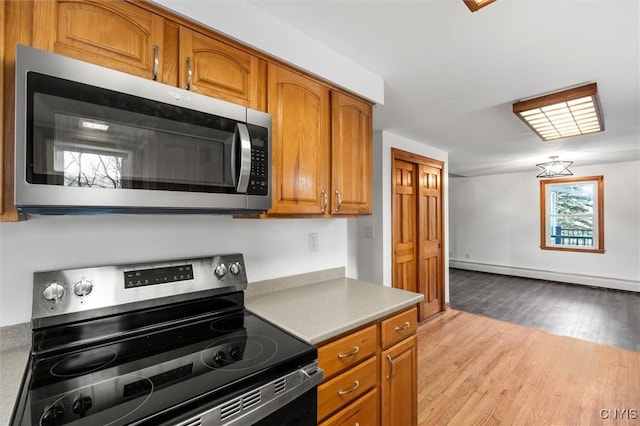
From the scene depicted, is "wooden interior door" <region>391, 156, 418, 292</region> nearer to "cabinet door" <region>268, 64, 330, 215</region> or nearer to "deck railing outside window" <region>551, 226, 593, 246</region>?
"cabinet door" <region>268, 64, 330, 215</region>

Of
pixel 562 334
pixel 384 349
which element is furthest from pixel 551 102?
pixel 562 334

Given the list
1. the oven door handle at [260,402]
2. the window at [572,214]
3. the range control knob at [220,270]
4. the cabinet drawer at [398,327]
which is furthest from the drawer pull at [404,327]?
the window at [572,214]

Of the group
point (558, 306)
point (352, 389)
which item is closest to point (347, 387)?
point (352, 389)

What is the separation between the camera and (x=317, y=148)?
5.34ft

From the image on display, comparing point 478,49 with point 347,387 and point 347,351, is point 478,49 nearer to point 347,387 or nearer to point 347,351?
point 347,351

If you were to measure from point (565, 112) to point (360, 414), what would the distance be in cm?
278

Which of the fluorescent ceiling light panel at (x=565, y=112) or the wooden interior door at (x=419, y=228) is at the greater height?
the fluorescent ceiling light panel at (x=565, y=112)

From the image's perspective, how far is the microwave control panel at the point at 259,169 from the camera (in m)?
1.25

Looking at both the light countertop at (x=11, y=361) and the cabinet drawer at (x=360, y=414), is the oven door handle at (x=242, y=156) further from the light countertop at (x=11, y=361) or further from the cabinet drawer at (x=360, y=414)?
the cabinet drawer at (x=360, y=414)

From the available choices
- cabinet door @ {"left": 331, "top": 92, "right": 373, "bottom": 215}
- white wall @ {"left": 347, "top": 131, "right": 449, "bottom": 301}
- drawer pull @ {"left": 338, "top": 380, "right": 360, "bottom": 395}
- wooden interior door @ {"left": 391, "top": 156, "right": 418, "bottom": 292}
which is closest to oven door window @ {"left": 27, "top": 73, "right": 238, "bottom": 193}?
cabinet door @ {"left": 331, "top": 92, "right": 373, "bottom": 215}

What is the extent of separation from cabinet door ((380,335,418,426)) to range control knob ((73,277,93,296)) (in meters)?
1.30

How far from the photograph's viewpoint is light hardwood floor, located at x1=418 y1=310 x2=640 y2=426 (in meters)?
2.03

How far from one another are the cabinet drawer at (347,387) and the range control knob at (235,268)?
2.15ft

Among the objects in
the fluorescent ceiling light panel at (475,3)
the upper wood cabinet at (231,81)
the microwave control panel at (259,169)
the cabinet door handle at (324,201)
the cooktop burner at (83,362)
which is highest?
the fluorescent ceiling light panel at (475,3)
